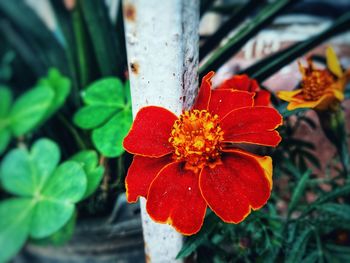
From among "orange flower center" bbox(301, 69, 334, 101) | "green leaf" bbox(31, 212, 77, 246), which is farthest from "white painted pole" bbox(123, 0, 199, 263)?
"green leaf" bbox(31, 212, 77, 246)

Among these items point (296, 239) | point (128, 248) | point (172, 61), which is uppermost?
point (172, 61)

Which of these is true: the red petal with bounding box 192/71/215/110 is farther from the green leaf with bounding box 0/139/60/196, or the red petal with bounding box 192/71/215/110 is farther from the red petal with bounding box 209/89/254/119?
the green leaf with bounding box 0/139/60/196

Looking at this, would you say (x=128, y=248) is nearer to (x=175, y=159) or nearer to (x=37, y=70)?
(x=175, y=159)

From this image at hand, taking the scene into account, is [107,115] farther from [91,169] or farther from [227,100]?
[227,100]

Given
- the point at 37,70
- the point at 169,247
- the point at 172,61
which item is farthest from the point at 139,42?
the point at 37,70

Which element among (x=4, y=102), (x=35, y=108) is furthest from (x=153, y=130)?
(x=4, y=102)

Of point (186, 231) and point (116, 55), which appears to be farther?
point (116, 55)

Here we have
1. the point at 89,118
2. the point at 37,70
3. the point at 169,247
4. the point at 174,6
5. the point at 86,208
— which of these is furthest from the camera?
the point at 37,70
